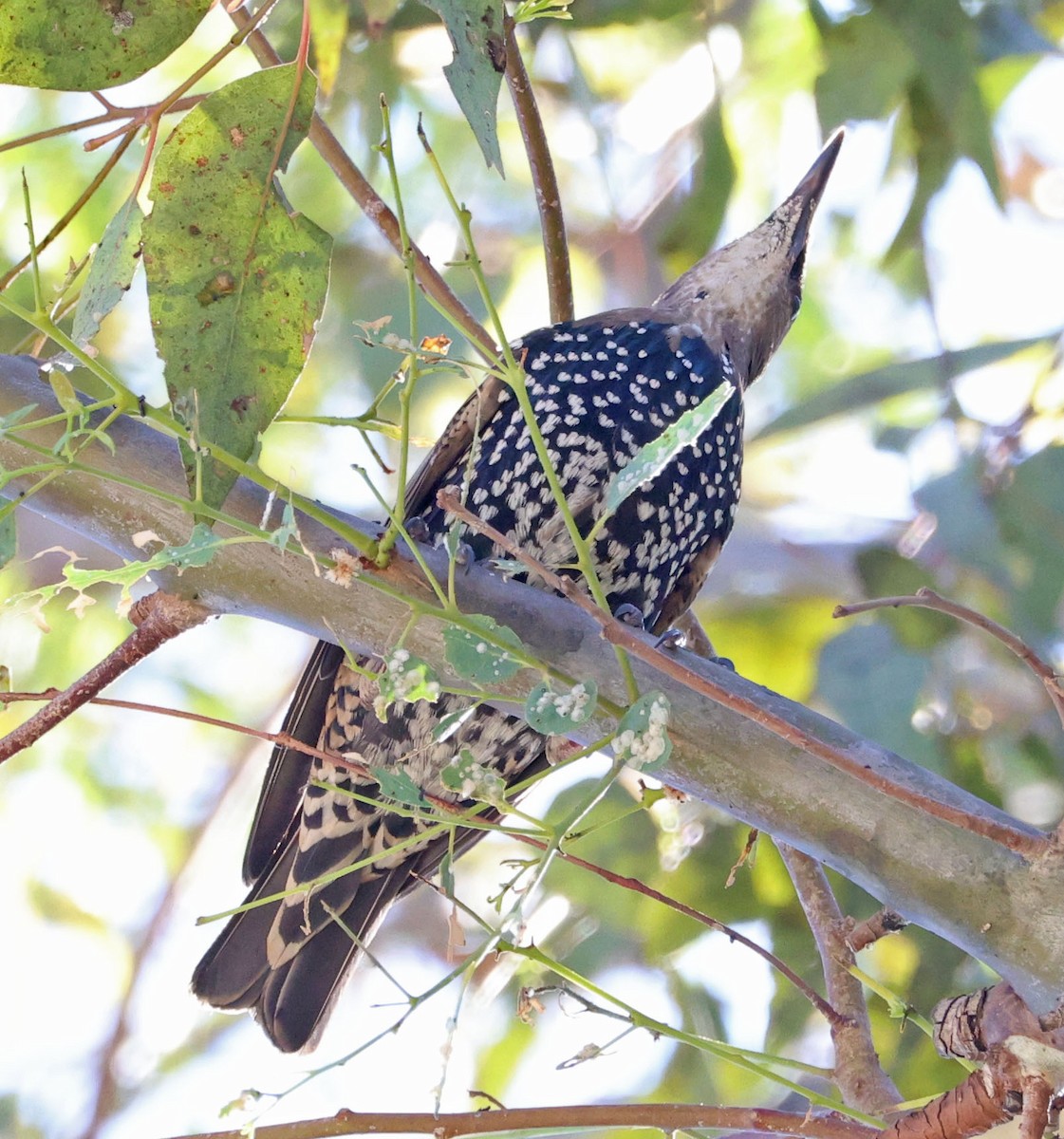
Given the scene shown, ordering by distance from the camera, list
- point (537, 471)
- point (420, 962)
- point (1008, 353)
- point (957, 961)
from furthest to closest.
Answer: point (420, 962)
point (1008, 353)
point (957, 961)
point (537, 471)

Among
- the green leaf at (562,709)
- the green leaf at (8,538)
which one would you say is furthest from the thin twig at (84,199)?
the green leaf at (562,709)

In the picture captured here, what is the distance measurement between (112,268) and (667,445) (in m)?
0.56

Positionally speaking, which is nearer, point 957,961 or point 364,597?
point 364,597

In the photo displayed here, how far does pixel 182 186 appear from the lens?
1314 mm

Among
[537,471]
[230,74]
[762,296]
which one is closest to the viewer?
[537,471]

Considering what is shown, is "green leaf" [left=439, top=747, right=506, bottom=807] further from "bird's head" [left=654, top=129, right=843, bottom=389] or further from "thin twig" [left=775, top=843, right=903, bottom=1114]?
"bird's head" [left=654, top=129, right=843, bottom=389]

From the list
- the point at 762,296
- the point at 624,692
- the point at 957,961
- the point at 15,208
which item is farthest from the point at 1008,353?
the point at 15,208

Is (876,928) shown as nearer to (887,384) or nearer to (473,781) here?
(473,781)

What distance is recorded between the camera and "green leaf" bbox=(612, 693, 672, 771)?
3.69 feet

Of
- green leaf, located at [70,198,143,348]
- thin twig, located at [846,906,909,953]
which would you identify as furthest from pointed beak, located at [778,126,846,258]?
green leaf, located at [70,198,143,348]

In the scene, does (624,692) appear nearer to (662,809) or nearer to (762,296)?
(662,809)

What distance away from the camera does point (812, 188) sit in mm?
2826

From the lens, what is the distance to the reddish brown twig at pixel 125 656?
1289 millimetres

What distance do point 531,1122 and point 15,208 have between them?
3479 millimetres
